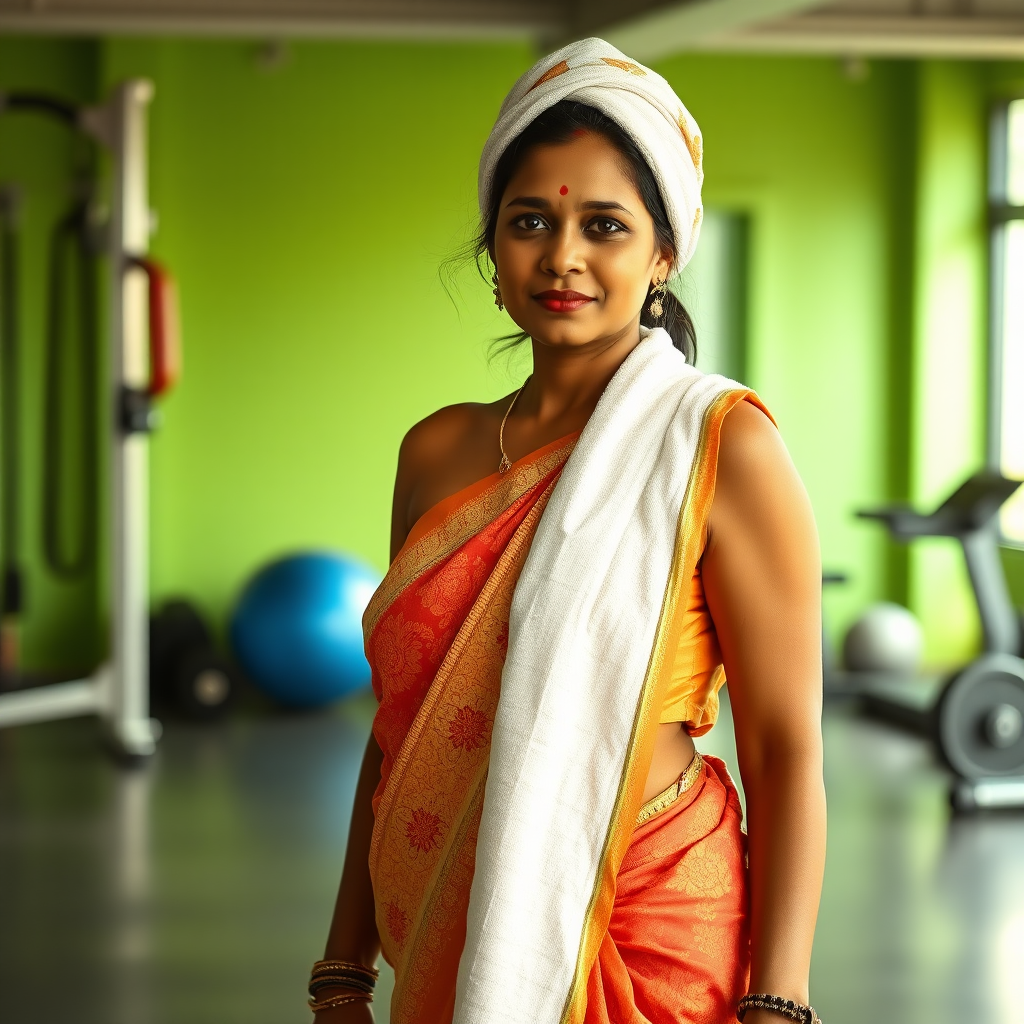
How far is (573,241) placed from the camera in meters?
1.08

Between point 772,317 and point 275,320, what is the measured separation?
8.23 ft

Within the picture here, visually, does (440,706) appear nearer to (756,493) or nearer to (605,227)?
(756,493)

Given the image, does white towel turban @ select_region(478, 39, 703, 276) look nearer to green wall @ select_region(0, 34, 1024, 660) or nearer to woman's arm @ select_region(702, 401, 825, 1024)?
woman's arm @ select_region(702, 401, 825, 1024)

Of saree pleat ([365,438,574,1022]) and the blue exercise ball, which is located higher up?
saree pleat ([365,438,574,1022])

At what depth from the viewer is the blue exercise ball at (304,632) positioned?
576cm

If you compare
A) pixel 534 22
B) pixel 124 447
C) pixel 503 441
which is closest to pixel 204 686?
pixel 124 447

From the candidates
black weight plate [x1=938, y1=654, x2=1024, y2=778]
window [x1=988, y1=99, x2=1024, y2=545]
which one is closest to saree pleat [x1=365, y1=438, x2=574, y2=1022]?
black weight plate [x1=938, y1=654, x2=1024, y2=778]

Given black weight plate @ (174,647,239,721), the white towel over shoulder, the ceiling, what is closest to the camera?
the white towel over shoulder

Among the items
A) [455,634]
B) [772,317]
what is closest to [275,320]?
[772,317]

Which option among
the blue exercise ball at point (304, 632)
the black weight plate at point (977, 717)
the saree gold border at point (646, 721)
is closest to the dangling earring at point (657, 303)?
the saree gold border at point (646, 721)

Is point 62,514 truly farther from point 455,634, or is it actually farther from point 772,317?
point 455,634

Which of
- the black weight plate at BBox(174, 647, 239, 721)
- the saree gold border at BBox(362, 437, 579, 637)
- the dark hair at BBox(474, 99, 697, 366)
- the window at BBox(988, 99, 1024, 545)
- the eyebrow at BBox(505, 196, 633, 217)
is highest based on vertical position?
the window at BBox(988, 99, 1024, 545)

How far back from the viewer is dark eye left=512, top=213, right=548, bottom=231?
1108 mm

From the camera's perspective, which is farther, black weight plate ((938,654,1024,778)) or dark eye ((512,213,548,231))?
black weight plate ((938,654,1024,778))
